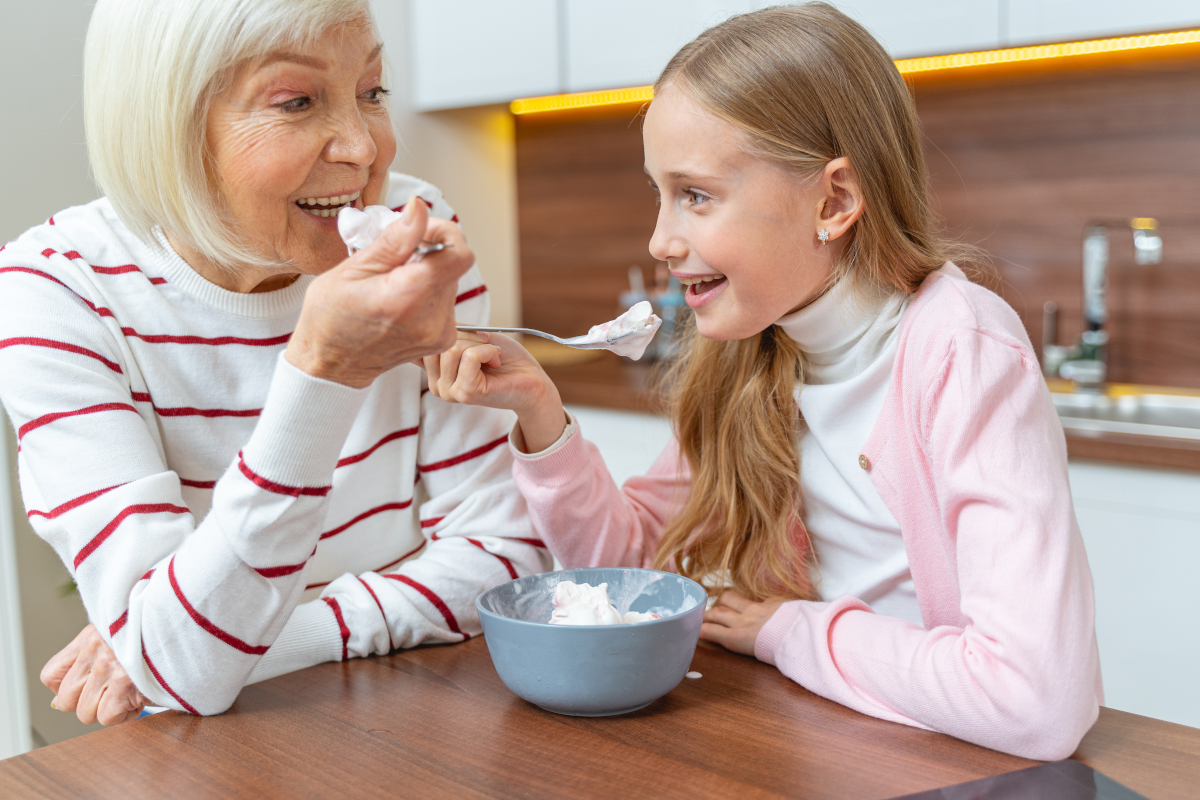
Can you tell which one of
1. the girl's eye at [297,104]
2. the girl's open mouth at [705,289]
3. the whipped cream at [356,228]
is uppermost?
the girl's eye at [297,104]

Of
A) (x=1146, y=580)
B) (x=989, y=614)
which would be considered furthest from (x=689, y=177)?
(x=1146, y=580)

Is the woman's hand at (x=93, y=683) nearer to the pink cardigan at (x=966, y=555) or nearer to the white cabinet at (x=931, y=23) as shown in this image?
the pink cardigan at (x=966, y=555)

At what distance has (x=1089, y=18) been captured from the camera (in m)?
1.88

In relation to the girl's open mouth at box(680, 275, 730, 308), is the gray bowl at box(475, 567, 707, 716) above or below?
below

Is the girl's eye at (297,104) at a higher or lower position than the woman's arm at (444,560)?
higher

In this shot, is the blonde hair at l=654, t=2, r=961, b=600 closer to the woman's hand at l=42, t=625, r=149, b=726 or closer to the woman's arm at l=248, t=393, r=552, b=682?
the woman's arm at l=248, t=393, r=552, b=682

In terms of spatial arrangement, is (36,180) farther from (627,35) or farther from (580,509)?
(580,509)

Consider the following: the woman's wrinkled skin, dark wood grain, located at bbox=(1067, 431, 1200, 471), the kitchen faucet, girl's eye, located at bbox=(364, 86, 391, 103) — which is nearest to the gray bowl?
the woman's wrinkled skin

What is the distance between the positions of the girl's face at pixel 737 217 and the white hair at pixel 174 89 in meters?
0.35

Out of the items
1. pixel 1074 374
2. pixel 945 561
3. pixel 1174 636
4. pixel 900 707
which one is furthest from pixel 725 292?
pixel 1074 374

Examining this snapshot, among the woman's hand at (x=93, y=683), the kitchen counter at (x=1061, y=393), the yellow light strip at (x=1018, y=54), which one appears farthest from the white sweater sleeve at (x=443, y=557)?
the yellow light strip at (x=1018, y=54)

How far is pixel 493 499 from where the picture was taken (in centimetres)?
114

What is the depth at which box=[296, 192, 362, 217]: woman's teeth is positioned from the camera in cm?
107

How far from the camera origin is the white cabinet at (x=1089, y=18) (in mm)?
1801
